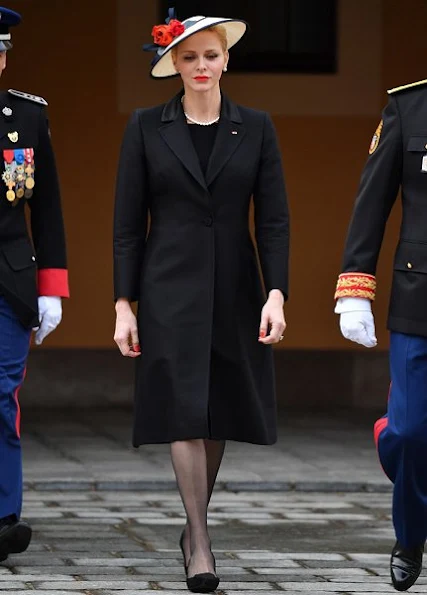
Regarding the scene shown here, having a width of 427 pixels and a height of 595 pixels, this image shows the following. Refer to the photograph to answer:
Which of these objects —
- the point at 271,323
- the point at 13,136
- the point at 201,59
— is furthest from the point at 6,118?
the point at 271,323

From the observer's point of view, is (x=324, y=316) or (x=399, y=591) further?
(x=324, y=316)

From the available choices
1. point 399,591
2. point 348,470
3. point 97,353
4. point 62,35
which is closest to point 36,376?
point 97,353

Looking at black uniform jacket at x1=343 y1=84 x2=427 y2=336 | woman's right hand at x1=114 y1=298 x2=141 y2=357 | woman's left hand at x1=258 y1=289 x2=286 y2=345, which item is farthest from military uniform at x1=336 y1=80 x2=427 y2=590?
woman's right hand at x1=114 y1=298 x2=141 y2=357

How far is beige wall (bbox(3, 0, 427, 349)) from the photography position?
11961mm

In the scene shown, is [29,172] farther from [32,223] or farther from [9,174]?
[32,223]

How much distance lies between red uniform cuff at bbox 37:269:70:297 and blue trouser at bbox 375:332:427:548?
1347mm

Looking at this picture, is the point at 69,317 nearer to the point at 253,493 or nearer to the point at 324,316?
the point at 324,316

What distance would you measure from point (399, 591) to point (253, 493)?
2760mm

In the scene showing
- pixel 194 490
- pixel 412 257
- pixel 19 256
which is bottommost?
pixel 194 490

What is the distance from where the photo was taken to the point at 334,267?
1230 centimetres

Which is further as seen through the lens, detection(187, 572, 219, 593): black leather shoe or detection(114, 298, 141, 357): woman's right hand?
detection(114, 298, 141, 357): woman's right hand

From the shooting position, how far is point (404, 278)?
19.3 ft

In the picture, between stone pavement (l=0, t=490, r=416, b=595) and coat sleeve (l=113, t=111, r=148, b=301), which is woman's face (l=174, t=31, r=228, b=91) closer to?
coat sleeve (l=113, t=111, r=148, b=301)

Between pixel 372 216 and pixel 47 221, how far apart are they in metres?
1.37
